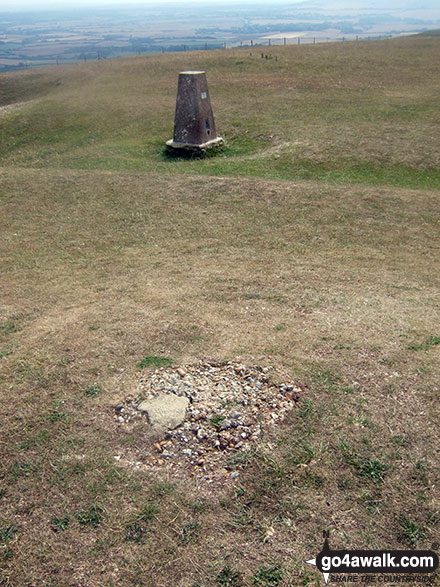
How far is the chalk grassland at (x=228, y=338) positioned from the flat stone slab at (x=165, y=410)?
0.93 ft

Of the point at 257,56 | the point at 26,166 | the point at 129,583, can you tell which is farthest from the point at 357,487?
the point at 257,56

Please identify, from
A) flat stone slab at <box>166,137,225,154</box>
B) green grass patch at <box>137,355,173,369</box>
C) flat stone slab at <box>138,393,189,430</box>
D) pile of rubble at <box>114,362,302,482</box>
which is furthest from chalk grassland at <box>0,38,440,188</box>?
flat stone slab at <box>138,393,189,430</box>

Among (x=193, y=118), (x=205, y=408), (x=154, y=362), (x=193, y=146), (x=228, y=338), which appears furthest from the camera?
(x=193, y=146)

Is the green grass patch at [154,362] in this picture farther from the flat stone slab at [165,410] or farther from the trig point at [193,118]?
the trig point at [193,118]

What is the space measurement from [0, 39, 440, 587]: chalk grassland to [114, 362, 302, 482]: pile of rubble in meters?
0.24

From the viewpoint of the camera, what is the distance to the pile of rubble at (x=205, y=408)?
6.02 meters

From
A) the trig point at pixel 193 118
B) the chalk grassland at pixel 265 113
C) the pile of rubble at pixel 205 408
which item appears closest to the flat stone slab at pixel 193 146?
the trig point at pixel 193 118

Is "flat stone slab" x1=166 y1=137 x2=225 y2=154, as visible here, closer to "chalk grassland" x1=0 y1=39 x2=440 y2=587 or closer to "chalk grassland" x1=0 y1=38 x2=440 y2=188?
"chalk grassland" x1=0 y1=38 x2=440 y2=188

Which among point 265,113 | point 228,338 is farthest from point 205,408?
point 265,113

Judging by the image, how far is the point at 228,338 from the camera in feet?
27.3

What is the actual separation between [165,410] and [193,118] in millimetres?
17459

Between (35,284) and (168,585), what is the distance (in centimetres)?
841

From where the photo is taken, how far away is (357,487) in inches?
212

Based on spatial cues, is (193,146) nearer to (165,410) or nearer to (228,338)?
(228,338)
